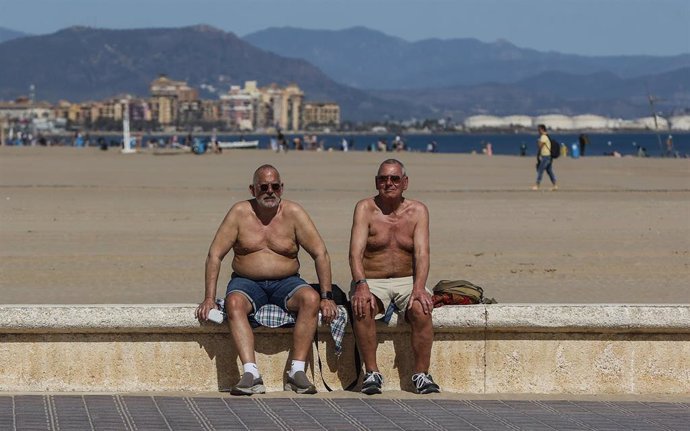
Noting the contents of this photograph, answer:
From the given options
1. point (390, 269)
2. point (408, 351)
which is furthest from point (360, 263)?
point (408, 351)

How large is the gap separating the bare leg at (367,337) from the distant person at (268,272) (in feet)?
0.56

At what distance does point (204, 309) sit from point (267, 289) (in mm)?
449

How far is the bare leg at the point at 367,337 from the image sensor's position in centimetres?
762

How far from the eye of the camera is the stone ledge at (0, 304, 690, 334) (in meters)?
7.59

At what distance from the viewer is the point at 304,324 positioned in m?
7.62

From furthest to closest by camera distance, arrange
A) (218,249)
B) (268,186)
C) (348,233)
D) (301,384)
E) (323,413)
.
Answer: (348,233), (218,249), (268,186), (301,384), (323,413)

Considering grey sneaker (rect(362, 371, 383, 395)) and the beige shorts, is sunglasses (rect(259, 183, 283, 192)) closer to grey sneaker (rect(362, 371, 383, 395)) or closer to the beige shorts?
the beige shorts

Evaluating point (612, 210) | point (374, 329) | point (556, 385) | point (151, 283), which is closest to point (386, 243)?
point (374, 329)

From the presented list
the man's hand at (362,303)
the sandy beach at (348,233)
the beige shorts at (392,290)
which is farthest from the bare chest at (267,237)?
the sandy beach at (348,233)

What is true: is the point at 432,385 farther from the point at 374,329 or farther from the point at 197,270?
the point at 197,270

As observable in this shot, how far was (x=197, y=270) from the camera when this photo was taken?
46.5 ft

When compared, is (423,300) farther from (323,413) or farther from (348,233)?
(348,233)

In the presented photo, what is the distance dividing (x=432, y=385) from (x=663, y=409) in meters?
1.24

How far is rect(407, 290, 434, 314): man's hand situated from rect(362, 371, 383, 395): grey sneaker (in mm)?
415
